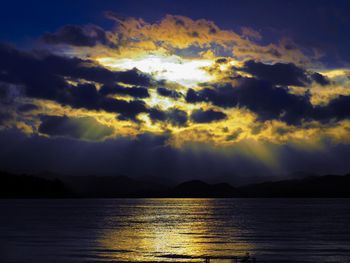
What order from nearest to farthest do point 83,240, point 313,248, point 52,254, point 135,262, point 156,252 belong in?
point 135,262 → point 52,254 → point 156,252 → point 313,248 → point 83,240

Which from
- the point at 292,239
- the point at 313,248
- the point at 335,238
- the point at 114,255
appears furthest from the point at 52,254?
the point at 335,238

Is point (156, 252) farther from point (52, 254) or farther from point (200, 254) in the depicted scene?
point (52, 254)

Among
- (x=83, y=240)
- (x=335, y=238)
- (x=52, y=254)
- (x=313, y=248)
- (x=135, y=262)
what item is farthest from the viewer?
(x=335, y=238)

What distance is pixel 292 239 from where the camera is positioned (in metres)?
83.6

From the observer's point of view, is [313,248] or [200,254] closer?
[200,254]

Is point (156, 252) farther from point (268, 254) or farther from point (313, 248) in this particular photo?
point (313, 248)

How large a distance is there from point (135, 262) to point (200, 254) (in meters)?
10.4

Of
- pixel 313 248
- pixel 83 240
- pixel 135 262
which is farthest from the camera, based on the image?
pixel 83 240

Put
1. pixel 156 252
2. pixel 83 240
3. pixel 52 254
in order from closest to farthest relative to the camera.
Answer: pixel 52 254, pixel 156 252, pixel 83 240

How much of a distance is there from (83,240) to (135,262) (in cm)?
2702

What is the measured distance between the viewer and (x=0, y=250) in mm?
63500

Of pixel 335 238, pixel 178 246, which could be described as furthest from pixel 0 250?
pixel 335 238

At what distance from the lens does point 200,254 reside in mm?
62031

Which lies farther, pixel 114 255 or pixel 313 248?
pixel 313 248
